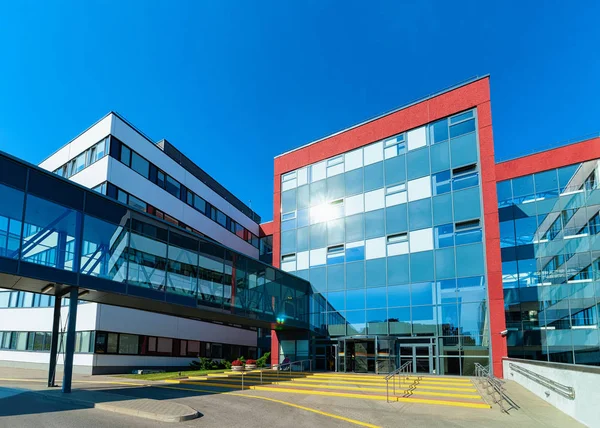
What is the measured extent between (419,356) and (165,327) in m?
18.2

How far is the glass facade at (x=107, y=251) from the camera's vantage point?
1428 centimetres

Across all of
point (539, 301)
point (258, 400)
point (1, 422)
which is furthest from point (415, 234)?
point (1, 422)

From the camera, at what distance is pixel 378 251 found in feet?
92.4

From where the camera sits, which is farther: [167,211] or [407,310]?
[167,211]

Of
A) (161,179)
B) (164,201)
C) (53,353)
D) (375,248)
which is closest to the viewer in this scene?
(53,353)

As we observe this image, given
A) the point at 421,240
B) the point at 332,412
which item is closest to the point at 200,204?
the point at 421,240

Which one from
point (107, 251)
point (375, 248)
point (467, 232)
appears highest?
point (467, 232)

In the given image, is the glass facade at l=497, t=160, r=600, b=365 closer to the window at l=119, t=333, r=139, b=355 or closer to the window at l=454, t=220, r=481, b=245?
the window at l=454, t=220, r=481, b=245

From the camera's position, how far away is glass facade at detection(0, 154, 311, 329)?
14281 millimetres

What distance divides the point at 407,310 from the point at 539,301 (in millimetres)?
8998

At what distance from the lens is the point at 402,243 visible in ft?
89.6

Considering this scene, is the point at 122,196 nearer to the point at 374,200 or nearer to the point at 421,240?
the point at 374,200

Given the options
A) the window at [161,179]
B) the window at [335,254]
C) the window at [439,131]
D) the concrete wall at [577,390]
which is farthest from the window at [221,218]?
the concrete wall at [577,390]

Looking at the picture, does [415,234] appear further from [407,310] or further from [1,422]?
[1,422]
